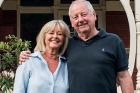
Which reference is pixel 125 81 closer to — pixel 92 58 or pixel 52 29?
pixel 92 58

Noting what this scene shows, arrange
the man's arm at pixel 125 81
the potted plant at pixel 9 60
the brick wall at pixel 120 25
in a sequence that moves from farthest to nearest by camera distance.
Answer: the brick wall at pixel 120 25, the potted plant at pixel 9 60, the man's arm at pixel 125 81

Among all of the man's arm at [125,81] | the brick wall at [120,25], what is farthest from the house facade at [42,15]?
the man's arm at [125,81]

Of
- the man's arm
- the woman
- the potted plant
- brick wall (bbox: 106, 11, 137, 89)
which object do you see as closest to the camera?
the woman

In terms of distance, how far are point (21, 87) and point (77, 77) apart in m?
0.40

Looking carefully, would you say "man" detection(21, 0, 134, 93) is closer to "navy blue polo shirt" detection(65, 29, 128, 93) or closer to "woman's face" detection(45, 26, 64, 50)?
"navy blue polo shirt" detection(65, 29, 128, 93)

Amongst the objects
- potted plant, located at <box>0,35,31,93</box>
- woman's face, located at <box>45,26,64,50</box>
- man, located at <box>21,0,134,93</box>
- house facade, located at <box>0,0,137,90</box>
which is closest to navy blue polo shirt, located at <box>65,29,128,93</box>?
man, located at <box>21,0,134,93</box>

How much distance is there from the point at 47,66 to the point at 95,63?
0.34 m

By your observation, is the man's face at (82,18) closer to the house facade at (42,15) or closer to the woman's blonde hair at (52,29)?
the woman's blonde hair at (52,29)

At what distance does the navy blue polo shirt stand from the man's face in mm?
95

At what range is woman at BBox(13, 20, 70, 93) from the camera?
313cm

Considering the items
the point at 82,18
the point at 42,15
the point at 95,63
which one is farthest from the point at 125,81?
the point at 42,15

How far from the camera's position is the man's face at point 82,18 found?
3193mm

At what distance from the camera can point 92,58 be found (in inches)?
125

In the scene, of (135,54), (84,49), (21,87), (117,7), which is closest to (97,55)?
(84,49)
